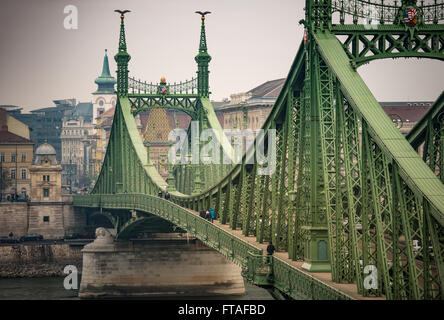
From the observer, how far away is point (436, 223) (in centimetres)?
3544

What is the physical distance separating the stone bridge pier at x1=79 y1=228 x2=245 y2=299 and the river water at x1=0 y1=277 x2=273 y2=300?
162 cm

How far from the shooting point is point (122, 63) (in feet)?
373

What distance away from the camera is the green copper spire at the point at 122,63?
113 m

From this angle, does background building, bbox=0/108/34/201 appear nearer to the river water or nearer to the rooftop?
the rooftop

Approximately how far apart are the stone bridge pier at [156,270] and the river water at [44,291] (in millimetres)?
1621

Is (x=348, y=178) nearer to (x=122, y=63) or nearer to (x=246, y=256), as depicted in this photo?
(x=246, y=256)

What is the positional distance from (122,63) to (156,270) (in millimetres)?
20371

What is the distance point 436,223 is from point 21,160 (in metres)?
160

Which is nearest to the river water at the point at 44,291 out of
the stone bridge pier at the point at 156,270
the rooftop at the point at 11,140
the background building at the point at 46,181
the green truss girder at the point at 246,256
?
the stone bridge pier at the point at 156,270

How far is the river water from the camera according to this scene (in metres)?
100

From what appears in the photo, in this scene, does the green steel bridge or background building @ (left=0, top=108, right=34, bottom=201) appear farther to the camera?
background building @ (left=0, top=108, right=34, bottom=201)

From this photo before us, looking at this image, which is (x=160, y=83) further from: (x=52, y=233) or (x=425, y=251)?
(x=425, y=251)

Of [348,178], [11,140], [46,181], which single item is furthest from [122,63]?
[11,140]

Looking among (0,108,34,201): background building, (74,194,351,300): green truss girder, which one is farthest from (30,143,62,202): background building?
(74,194,351,300): green truss girder
